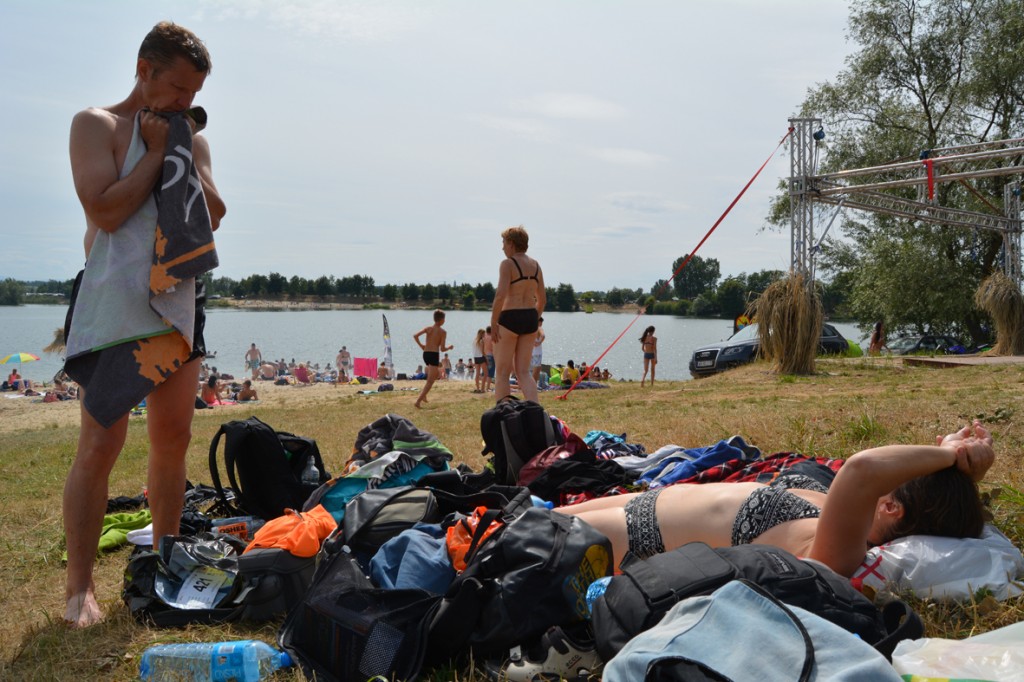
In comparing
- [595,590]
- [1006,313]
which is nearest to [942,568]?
[595,590]

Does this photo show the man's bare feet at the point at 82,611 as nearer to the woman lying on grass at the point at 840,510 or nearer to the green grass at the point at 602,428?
the green grass at the point at 602,428

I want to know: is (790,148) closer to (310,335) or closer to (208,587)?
(208,587)

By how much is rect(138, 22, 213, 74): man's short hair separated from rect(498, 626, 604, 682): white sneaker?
235 cm

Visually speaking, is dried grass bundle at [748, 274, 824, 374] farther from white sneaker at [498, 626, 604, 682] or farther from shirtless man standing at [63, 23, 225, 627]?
shirtless man standing at [63, 23, 225, 627]

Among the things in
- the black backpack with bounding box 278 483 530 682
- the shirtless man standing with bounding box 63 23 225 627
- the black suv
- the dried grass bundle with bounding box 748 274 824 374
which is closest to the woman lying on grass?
the black backpack with bounding box 278 483 530 682

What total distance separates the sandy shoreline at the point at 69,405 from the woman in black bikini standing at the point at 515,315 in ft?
28.5

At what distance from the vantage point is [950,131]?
2486 cm

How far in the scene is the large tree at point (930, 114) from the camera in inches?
922

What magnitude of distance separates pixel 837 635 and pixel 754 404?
6120 millimetres

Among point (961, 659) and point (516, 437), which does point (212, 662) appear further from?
point (516, 437)

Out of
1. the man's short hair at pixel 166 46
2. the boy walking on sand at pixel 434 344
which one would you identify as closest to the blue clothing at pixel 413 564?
the man's short hair at pixel 166 46

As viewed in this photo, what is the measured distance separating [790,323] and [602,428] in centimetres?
703

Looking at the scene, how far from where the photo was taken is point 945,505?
2.41m

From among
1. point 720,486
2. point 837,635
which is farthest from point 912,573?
point 837,635
